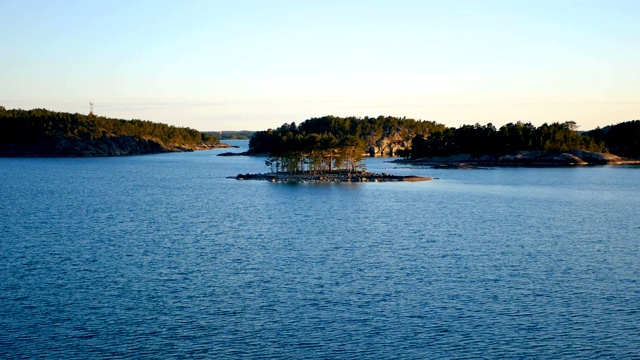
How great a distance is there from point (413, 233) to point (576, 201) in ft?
164

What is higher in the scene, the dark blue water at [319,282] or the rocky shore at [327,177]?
the rocky shore at [327,177]

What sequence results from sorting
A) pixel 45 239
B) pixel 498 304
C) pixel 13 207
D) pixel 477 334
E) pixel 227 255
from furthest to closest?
1. pixel 13 207
2. pixel 45 239
3. pixel 227 255
4. pixel 498 304
5. pixel 477 334

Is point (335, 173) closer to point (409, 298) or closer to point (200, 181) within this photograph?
point (200, 181)

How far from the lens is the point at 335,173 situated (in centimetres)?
16525

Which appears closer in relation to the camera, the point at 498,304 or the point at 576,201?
the point at 498,304

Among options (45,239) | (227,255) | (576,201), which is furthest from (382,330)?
(576,201)

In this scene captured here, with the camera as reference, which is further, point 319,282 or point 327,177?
point 327,177

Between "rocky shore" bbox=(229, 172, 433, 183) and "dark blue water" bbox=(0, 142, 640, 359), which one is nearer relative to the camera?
"dark blue water" bbox=(0, 142, 640, 359)

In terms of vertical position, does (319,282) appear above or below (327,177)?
below

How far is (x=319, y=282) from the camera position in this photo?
158 ft

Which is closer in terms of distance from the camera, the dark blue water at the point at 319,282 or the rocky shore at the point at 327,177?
the dark blue water at the point at 319,282

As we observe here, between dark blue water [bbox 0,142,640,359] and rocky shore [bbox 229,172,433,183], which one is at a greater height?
rocky shore [bbox 229,172,433,183]

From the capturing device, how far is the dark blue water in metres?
35.4

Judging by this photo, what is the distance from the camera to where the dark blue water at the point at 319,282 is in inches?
1393
